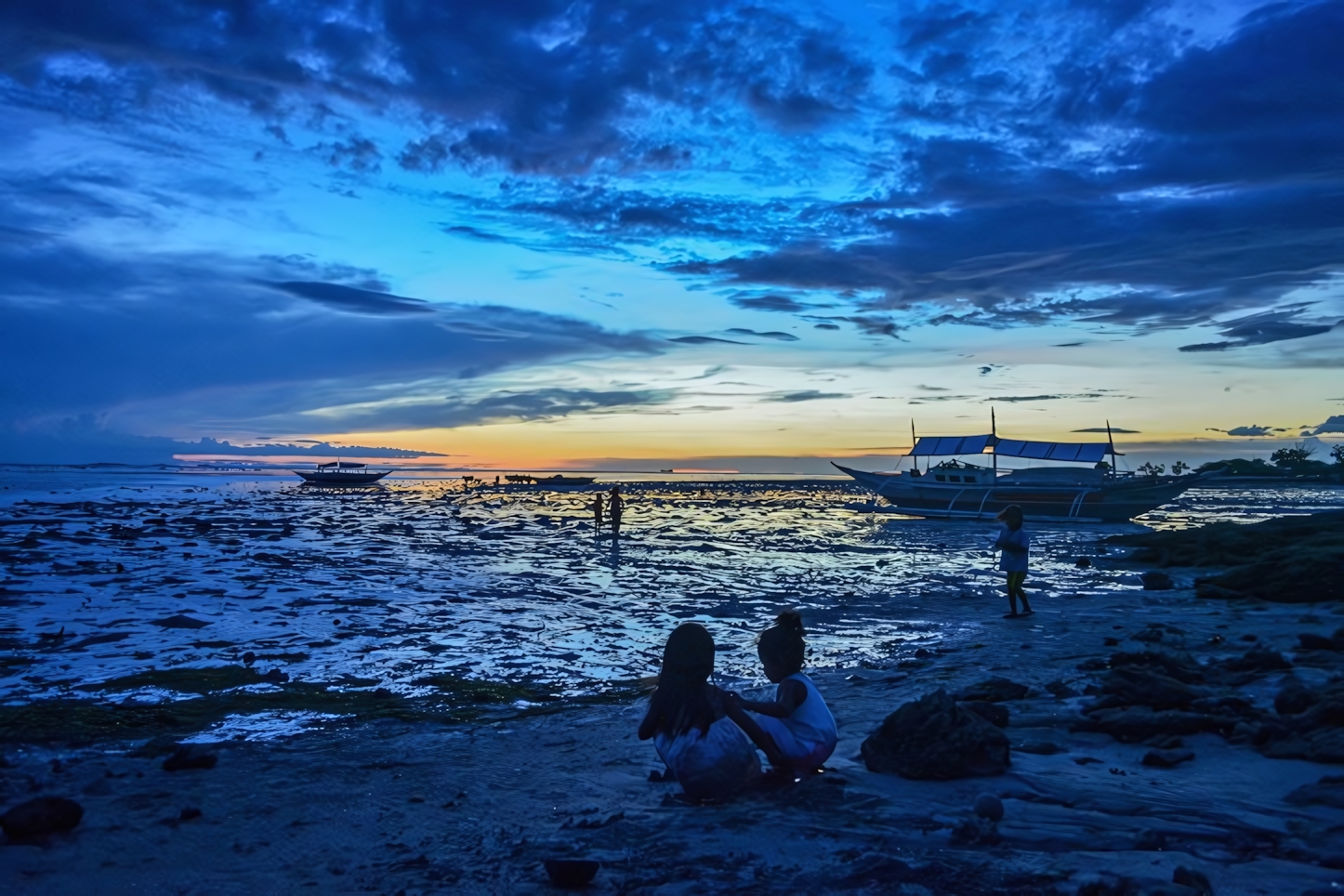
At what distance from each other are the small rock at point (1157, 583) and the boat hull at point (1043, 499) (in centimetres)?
2814

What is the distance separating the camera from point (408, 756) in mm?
7652

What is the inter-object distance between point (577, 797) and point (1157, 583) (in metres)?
18.3

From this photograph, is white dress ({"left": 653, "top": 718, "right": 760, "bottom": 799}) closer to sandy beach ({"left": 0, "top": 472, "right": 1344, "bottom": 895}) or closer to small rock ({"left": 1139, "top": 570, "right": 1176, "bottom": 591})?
sandy beach ({"left": 0, "top": 472, "right": 1344, "bottom": 895})

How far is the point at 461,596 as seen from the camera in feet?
61.5

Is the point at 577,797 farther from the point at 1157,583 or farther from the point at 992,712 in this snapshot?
the point at 1157,583

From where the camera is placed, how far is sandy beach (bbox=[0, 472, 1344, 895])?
4949mm

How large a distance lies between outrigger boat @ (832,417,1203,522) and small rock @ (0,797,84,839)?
50798mm

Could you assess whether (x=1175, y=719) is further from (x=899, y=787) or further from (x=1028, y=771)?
(x=899, y=787)

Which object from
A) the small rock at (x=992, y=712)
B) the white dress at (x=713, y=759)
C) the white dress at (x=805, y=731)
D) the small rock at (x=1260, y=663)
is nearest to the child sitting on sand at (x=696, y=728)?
the white dress at (x=713, y=759)

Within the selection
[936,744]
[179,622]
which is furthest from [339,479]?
[936,744]

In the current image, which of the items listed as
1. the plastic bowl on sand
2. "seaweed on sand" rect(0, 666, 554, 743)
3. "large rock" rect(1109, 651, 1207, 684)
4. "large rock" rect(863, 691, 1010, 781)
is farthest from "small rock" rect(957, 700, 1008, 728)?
"seaweed on sand" rect(0, 666, 554, 743)

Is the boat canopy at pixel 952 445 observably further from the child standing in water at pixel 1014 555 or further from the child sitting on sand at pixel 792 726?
the child sitting on sand at pixel 792 726

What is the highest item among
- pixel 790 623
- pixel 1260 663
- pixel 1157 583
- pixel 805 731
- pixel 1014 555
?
pixel 790 623

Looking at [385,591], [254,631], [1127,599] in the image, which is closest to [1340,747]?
[1127,599]
